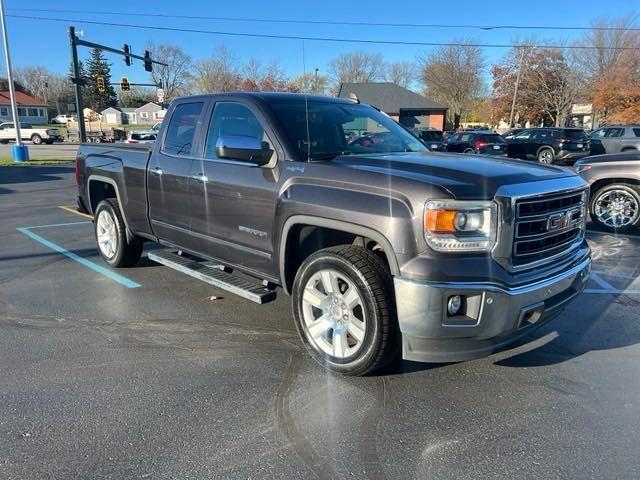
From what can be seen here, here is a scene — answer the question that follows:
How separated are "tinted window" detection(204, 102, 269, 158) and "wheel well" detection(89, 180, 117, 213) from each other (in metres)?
2.40

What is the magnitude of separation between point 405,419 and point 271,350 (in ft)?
4.33

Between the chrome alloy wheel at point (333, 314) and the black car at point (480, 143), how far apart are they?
19723 millimetres

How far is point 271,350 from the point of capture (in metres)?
4.00

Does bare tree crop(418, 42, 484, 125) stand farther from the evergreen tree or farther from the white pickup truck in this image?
the evergreen tree

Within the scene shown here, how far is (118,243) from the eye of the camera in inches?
236

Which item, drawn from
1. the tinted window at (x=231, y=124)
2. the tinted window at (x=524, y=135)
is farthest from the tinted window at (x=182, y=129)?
the tinted window at (x=524, y=135)

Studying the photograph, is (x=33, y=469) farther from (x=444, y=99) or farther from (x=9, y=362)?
(x=444, y=99)

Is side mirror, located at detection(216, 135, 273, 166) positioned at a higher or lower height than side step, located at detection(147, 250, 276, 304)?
higher

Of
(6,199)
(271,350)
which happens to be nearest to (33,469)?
(271,350)

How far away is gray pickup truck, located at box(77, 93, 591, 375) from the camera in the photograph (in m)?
2.98

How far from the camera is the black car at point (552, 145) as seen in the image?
833 inches

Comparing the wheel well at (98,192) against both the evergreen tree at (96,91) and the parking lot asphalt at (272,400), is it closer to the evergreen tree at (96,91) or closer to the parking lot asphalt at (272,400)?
the parking lot asphalt at (272,400)

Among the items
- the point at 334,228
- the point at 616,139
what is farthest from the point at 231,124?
the point at 616,139

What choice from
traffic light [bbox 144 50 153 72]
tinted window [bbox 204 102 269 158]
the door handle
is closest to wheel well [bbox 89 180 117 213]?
the door handle
